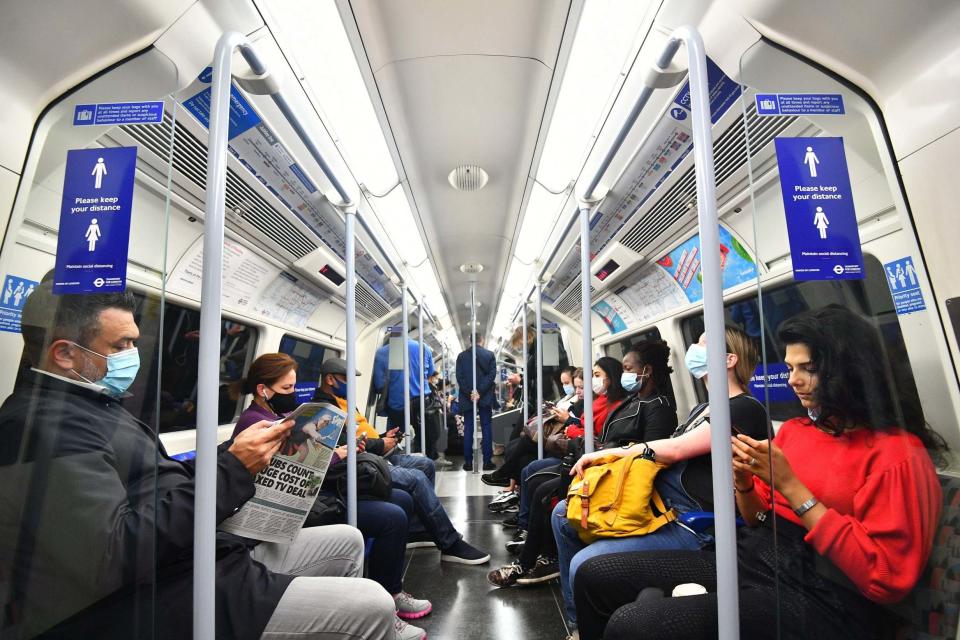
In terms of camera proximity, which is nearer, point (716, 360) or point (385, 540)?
point (716, 360)

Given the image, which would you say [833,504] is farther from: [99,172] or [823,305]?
[99,172]

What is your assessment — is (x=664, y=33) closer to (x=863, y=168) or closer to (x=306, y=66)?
(x=863, y=168)

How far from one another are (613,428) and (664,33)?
7.36 feet

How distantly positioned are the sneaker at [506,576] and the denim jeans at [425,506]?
496 millimetres

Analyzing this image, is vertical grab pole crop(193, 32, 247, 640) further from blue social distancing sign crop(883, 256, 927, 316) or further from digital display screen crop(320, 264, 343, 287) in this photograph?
digital display screen crop(320, 264, 343, 287)

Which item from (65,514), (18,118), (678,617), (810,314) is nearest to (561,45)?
(810,314)

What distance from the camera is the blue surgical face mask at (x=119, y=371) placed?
1.35 metres

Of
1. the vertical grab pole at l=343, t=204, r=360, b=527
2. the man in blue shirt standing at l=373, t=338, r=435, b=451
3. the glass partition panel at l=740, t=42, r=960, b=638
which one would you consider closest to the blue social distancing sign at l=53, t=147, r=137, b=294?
the vertical grab pole at l=343, t=204, r=360, b=527

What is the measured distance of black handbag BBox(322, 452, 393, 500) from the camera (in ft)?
8.52

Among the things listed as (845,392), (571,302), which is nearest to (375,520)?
(845,392)

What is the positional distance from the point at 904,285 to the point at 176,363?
3.55m

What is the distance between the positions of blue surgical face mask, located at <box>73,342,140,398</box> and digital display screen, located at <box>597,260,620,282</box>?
4204mm

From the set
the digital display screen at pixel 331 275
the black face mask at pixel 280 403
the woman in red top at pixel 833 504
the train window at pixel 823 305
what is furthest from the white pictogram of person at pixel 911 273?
the digital display screen at pixel 331 275

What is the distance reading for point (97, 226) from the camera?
128 cm
